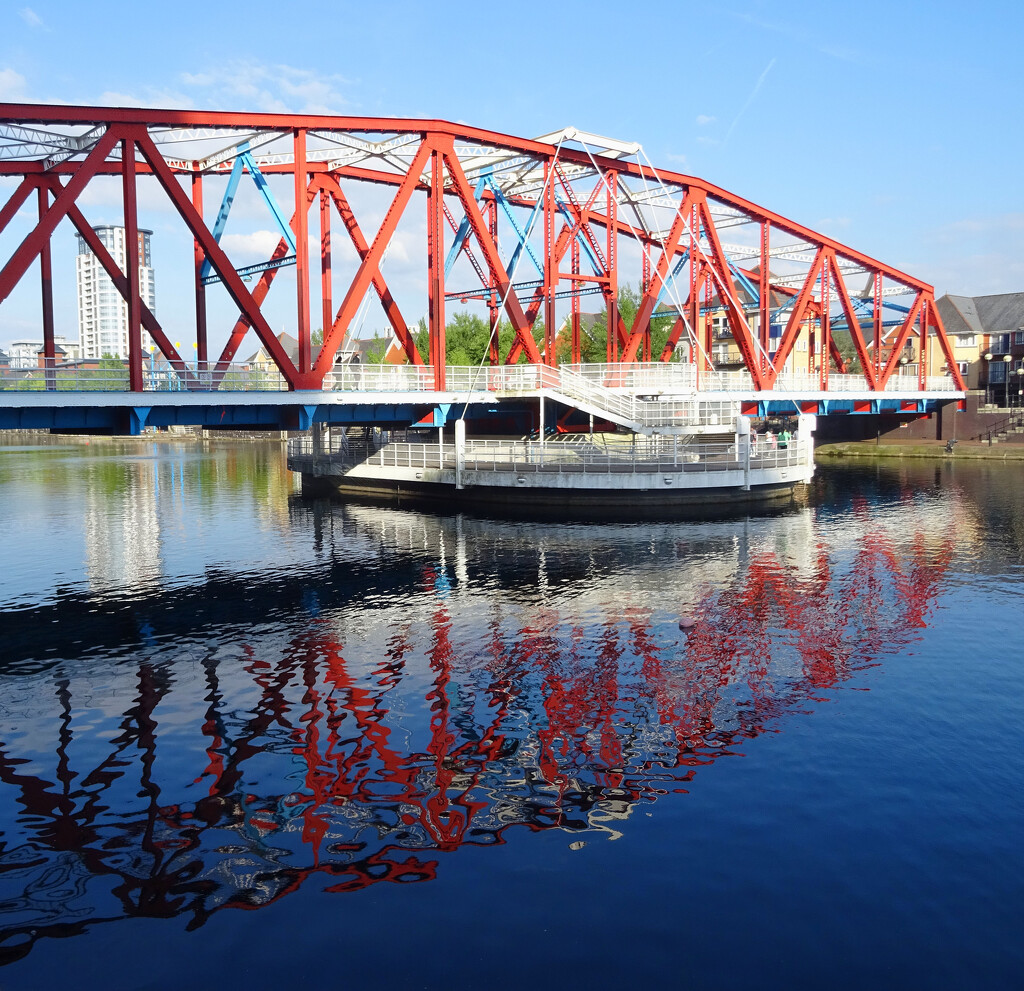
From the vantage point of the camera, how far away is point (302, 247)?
37.5 m

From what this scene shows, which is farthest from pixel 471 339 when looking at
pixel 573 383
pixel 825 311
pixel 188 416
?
pixel 188 416

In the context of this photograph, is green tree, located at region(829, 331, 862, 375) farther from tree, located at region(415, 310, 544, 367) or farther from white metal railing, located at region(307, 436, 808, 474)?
white metal railing, located at region(307, 436, 808, 474)

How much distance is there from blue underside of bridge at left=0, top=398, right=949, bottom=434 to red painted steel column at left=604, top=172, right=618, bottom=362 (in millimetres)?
7545

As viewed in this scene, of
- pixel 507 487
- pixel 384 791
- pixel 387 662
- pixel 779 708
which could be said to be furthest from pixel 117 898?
pixel 507 487

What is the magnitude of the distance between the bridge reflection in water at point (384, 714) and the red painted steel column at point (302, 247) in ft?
37.1

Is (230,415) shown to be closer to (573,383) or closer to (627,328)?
(573,383)

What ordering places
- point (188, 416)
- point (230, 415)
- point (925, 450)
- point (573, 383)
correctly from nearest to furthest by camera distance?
point (188, 416) → point (230, 415) → point (573, 383) → point (925, 450)

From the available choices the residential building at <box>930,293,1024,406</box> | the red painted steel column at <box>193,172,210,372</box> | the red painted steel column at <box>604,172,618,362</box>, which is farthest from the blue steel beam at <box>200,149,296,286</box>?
the residential building at <box>930,293,1024,406</box>

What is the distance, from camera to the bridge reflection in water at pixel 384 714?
1199 centimetres

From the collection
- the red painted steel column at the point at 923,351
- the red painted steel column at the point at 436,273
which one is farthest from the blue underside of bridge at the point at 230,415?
the red painted steel column at the point at 923,351

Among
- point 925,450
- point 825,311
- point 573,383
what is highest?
point 825,311

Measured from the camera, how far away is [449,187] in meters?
50.5

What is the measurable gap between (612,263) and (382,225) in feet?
60.1

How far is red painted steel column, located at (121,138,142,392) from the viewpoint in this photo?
32375 millimetres
